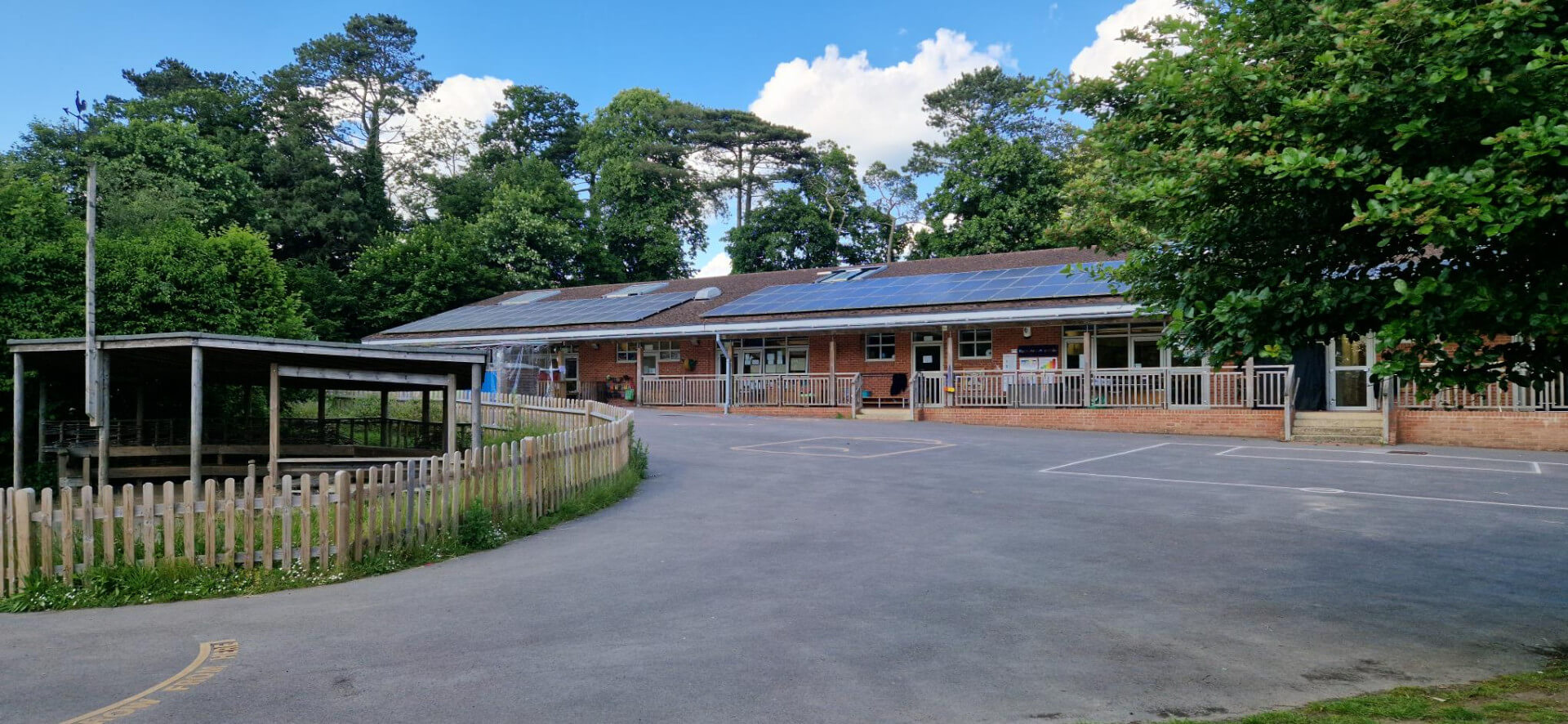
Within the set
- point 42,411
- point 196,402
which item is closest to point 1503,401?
point 196,402

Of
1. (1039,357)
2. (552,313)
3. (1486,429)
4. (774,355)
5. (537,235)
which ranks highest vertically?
(537,235)

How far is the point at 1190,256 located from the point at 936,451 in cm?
1165

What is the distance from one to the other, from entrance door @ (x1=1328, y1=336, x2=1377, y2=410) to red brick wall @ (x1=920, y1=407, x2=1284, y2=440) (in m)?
2.78

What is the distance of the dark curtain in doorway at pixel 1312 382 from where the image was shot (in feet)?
75.2

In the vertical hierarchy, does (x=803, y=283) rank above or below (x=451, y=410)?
above

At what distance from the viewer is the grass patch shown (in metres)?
4.34

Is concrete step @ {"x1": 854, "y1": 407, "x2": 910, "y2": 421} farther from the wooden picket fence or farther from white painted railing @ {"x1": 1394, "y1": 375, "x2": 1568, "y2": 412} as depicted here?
the wooden picket fence

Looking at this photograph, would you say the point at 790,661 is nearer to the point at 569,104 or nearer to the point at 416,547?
the point at 416,547

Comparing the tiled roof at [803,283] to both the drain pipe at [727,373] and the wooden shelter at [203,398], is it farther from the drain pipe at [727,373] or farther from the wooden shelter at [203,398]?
the wooden shelter at [203,398]

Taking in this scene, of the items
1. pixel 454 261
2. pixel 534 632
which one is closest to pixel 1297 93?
pixel 534 632

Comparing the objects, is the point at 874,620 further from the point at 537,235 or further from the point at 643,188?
the point at 643,188

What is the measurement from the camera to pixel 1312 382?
2305 cm

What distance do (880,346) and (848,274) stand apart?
784 cm

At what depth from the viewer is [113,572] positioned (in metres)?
7.37
